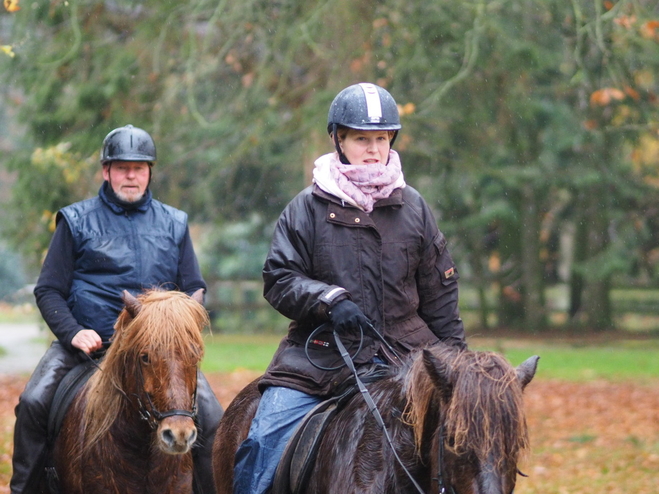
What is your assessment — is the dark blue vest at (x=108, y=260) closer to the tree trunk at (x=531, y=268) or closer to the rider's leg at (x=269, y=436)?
the rider's leg at (x=269, y=436)

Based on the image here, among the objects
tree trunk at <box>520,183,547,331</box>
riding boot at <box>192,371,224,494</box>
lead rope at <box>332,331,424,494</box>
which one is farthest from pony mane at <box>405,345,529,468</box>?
tree trunk at <box>520,183,547,331</box>

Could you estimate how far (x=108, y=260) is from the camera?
19.1 ft

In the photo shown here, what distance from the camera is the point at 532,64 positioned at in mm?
15586

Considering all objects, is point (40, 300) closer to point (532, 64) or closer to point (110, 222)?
point (110, 222)

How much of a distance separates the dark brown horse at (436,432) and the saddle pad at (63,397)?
2.08 m

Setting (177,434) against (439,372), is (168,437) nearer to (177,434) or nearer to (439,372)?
(177,434)

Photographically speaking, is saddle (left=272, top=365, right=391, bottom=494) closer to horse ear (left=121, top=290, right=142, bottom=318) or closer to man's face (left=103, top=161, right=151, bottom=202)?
horse ear (left=121, top=290, right=142, bottom=318)

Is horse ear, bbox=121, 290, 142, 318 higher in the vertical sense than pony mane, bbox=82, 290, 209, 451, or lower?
higher

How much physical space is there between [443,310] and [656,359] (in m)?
18.8

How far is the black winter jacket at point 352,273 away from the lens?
434cm

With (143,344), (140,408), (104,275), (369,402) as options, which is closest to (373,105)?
(369,402)

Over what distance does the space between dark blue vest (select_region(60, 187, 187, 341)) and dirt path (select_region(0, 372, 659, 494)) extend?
3666 millimetres

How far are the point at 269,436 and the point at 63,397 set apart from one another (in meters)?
1.90

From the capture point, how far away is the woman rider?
434 centimetres
